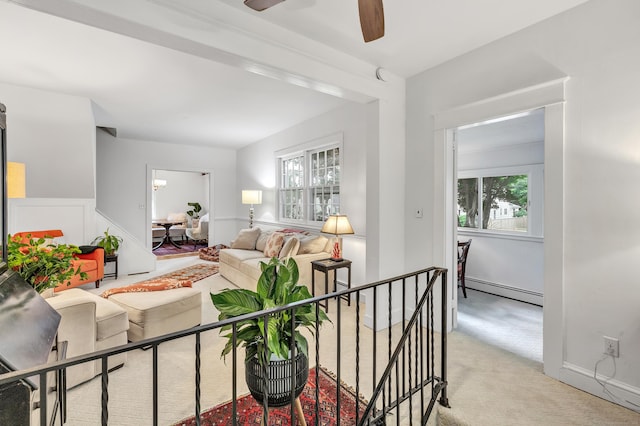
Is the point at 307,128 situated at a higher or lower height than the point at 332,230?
higher

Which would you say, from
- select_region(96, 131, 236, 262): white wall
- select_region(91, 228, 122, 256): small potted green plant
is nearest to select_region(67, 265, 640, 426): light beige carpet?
select_region(91, 228, 122, 256): small potted green plant

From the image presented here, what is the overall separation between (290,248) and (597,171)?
10.5ft

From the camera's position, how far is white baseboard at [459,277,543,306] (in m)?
4.08

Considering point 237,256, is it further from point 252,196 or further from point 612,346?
point 612,346

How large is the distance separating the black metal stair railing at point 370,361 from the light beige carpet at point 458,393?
4 centimetres

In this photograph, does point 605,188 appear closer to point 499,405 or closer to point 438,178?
point 438,178

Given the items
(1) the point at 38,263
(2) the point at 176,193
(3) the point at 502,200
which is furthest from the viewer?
(2) the point at 176,193

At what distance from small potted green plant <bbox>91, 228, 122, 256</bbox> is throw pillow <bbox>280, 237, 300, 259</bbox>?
2928 millimetres

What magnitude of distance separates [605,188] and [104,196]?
304 inches

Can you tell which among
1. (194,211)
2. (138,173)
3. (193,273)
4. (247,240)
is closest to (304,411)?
(247,240)

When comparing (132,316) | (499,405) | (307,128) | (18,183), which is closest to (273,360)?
(499,405)

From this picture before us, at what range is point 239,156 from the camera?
7.75 m

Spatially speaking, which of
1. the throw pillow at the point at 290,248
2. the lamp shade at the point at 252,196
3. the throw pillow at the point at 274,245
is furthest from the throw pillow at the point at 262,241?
the lamp shade at the point at 252,196

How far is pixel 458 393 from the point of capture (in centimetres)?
212
